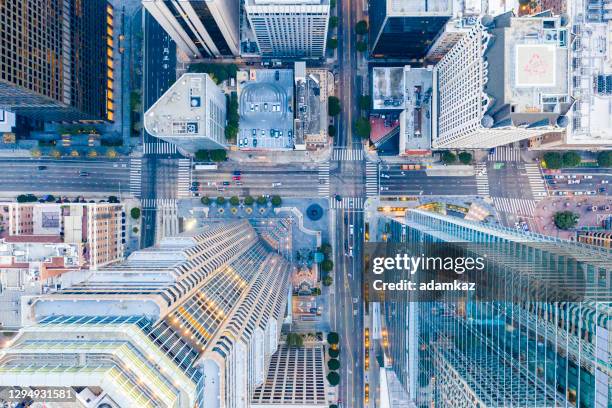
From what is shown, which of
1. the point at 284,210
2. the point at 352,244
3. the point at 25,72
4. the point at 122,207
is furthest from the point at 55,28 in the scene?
the point at 352,244

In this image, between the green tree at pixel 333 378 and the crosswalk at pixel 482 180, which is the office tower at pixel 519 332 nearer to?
the green tree at pixel 333 378

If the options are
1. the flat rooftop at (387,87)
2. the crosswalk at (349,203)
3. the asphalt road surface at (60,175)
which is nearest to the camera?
the flat rooftop at (387,87)

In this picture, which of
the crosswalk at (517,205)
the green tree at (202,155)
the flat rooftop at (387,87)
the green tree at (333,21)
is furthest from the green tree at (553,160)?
the green tree at (202,155)

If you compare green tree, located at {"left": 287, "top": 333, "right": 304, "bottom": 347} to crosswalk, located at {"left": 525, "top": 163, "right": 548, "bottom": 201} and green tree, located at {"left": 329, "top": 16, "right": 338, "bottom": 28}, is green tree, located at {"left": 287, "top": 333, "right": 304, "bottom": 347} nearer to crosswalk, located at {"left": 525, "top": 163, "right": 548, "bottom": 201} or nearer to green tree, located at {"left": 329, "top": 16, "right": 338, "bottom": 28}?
crosswalk, located at {"left": 525, "top": 163, "right": 548, "bottom": 201}

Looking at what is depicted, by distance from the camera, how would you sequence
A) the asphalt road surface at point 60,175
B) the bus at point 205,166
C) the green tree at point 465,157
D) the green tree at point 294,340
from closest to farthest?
the green tree at point 294,340 < the green tree at point 465,157 < the bus at point 205,166 < the asphalt road surface at point 60,175

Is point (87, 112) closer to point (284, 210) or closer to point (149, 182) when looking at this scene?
point (149, 182)

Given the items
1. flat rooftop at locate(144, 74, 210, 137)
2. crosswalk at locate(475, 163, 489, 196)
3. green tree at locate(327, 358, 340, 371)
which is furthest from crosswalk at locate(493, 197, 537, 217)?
flat rooftop at locate(144, 74, 210, 137)
